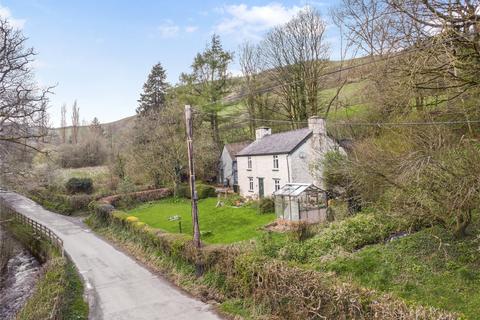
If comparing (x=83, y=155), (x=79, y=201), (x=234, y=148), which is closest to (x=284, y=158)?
(x=234, y=148)

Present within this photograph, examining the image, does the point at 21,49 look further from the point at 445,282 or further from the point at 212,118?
the point at 212,118

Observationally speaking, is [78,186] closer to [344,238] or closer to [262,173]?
[262,173]

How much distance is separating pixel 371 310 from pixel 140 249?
1506cm

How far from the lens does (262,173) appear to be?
32.0 meters

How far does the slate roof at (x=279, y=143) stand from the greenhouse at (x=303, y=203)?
20.3 feet

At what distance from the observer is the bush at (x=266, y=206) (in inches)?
1027

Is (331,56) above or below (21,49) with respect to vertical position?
above

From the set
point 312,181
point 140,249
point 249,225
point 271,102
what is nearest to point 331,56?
point 271,102

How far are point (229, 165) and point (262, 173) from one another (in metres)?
9.01

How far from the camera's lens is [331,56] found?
35.6 m

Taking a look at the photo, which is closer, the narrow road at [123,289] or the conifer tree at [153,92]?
the narrow road at [123,289]

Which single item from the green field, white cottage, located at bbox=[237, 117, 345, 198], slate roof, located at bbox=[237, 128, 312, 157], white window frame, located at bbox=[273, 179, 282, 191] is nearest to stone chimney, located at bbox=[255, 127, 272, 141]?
slate roof, located at bbox=[237, 128, 312, 157]

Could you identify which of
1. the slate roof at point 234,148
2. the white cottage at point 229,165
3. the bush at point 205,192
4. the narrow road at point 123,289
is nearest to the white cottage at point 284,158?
the bush at point 205,192

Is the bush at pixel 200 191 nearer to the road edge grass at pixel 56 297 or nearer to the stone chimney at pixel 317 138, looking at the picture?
the stone chimney at pixel 317 138
